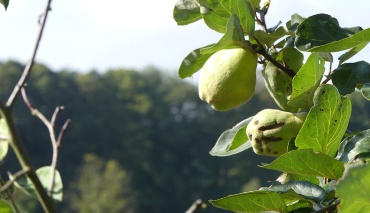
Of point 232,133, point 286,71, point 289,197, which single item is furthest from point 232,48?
point 289,197

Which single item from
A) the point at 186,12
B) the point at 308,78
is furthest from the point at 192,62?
the point at 308,78

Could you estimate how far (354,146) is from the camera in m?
1.06

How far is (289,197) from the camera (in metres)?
1.04

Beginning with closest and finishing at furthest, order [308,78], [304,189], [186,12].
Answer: [304,189], [308,78], [186,12]

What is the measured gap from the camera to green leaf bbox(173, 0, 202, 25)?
4.46ft

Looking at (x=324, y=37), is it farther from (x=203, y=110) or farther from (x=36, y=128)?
(x=203, y=110)

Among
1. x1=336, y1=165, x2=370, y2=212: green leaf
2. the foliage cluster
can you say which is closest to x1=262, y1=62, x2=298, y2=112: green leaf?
the foliage cluster

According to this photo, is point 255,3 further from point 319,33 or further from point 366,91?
point 366,91

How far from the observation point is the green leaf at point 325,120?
106 centimetres

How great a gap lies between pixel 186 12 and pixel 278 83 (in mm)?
210

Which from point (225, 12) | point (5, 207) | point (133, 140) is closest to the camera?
point (5, 207)

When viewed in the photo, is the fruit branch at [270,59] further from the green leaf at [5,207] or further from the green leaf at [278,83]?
the green leaf at [5,207]

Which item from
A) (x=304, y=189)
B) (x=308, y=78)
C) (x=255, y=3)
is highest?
(x=255, y=3)

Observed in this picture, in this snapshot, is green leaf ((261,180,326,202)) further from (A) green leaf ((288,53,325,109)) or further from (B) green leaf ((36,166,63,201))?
(B) green leaf ((36,166,63,201))
